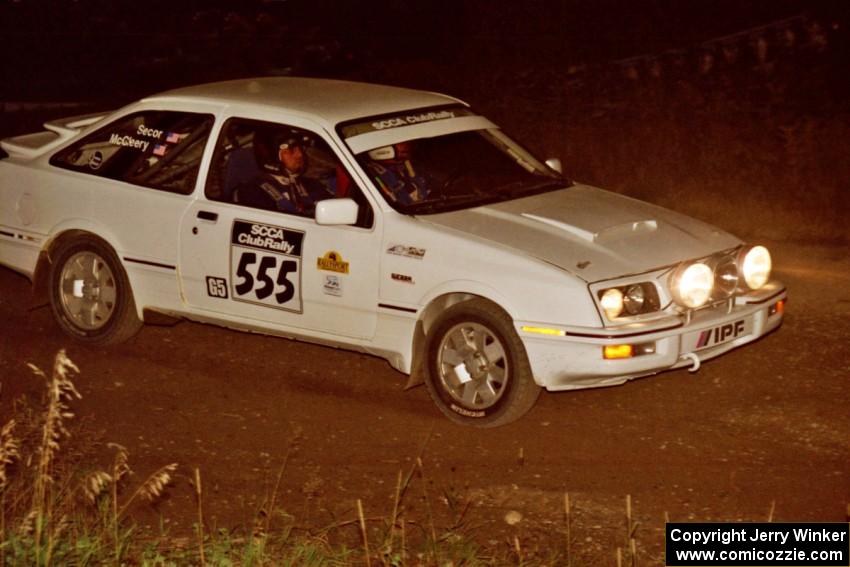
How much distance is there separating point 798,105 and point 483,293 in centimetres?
809

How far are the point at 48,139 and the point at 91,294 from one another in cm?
125

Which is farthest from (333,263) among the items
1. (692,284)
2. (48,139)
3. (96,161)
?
(48,139)

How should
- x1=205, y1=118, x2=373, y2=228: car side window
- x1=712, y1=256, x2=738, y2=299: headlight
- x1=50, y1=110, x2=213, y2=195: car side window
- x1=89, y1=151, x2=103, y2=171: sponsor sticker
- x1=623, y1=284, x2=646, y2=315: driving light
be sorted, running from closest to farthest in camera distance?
x1=623, y1=284, x2=646, y2=315: driving light
x1=712, y1=256, x2=738, y2=299: headlight
x1=205, y1=118, x2=373, y2=228: car side window
x1=50, y1=110, x2=213, y2=195: car side window
x1=89, y1=151, x2=103, y2=171: sponsor sticker

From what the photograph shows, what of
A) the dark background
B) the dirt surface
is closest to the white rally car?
the dirt surface

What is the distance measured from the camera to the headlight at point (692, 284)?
7605 mm

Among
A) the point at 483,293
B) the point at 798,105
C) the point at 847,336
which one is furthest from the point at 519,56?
the point at 483,293

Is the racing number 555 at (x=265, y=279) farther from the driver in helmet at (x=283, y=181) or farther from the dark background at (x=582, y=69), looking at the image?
the dark background at (x=582, y=69)

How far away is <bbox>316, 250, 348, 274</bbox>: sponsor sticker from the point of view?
8047mm

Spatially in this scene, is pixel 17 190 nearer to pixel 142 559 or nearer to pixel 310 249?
pixel 310 249

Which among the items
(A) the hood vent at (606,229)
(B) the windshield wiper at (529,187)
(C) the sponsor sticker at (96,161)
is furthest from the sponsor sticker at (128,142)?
(A) the hood vent at (606,229)

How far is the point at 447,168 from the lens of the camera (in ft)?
28.1

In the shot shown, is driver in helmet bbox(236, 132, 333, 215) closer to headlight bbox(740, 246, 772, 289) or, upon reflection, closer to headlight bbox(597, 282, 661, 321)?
headlight bbox(597, 282, 661, 321)

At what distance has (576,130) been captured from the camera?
14.6 m

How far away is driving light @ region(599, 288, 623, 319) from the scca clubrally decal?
1.71 m
